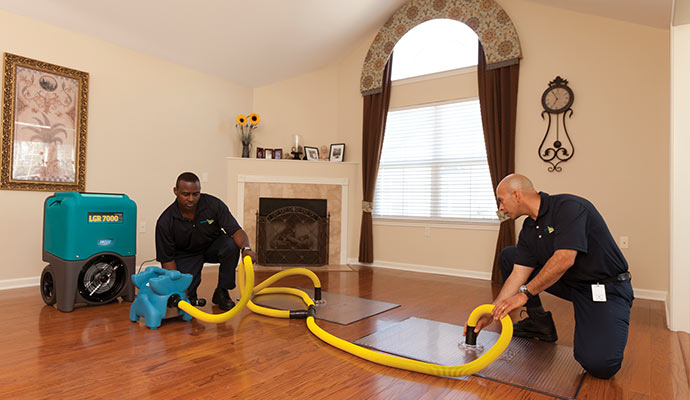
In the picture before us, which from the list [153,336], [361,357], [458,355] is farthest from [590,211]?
[153,336]

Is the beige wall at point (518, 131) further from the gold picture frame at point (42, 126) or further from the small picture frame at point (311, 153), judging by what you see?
the small picture frame at point (311, 153)

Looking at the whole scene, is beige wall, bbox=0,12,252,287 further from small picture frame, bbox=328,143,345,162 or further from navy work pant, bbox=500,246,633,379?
navy work pant, bbox=500,246,633,379

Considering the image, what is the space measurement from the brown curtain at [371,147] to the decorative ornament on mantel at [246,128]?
1.44m

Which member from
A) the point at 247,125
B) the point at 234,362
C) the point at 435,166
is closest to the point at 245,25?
the point at 247,125

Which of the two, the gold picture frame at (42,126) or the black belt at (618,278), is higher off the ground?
the gold picture frame at (42,126)

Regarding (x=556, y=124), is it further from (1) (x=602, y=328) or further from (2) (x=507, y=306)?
(2) (x=507, y=306)

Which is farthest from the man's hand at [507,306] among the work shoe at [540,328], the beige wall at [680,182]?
the beige wall at [680,182]

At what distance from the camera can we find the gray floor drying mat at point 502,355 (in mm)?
1883

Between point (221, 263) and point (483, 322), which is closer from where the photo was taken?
point (483, 322)

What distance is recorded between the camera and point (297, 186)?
18.0 ft

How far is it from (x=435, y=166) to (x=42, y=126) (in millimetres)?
4108

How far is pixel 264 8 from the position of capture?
169 inches

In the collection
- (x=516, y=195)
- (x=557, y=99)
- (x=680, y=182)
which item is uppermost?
(x=557, y=99)

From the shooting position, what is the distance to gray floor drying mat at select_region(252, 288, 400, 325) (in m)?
2.91
